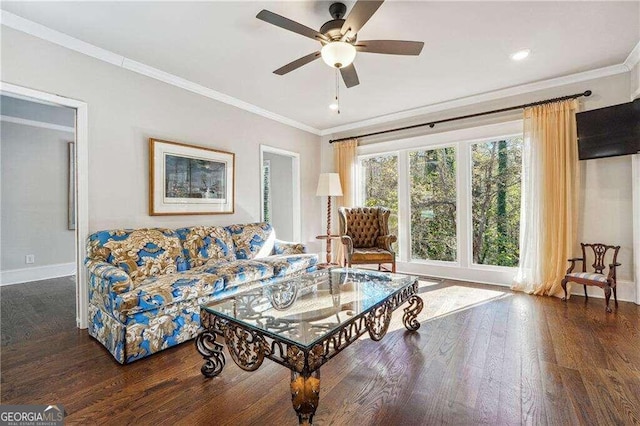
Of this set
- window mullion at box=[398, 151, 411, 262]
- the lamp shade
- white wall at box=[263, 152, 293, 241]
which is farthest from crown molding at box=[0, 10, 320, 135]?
window mullion at box=[398, 151, 411, 262]

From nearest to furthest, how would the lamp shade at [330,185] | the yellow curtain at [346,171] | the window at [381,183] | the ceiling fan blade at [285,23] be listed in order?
the ceiling fan blade at [285,23], the lamp shade at [330,185], the window at [381,183], the yellow curtain at [346,171]

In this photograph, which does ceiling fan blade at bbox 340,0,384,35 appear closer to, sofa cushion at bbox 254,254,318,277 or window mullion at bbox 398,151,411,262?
sofa cushion at bbox 254,254,318,277

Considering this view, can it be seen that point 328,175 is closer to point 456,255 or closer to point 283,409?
point 456,255

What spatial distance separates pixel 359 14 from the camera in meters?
1.76

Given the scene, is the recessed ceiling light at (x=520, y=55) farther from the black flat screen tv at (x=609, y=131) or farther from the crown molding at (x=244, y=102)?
the black flat screen tv at (x=609, y=131)

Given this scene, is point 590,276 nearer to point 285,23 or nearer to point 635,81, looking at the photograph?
point 635,81

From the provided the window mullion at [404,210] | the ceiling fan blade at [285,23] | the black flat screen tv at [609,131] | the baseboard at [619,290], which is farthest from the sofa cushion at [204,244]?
the black flat screen tv at [609,131]

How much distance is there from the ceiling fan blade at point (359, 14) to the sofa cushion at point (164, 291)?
2.17 metres

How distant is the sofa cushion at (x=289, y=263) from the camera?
312 centimetres

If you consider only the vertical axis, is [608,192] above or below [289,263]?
above

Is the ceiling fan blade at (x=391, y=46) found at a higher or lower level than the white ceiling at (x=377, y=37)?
lower

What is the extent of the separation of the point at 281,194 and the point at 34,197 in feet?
12.8

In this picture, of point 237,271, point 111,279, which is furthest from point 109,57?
point 237,271

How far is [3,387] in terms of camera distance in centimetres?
174
